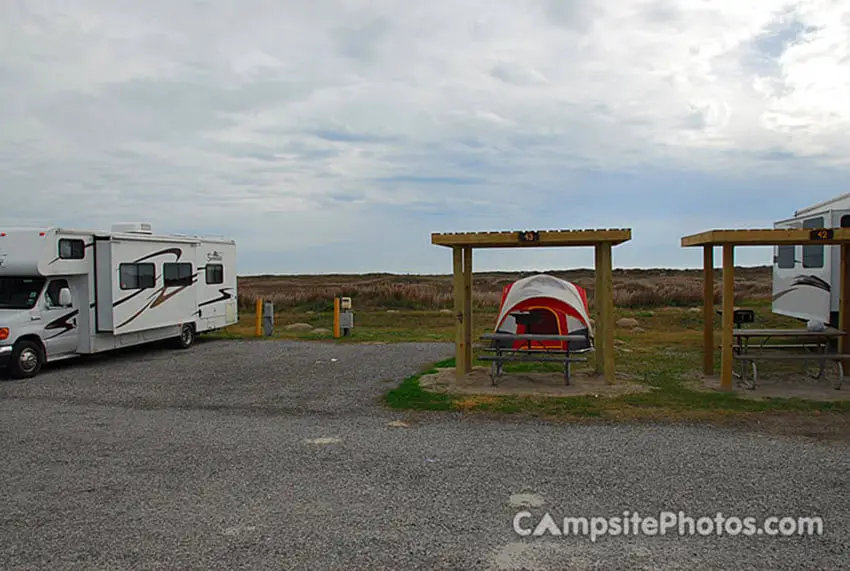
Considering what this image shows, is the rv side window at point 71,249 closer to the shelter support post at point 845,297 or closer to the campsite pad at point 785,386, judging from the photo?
the campsite pad at point 785,386

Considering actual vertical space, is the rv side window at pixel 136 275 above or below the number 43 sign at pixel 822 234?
below

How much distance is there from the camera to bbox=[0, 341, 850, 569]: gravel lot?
4.55 metres

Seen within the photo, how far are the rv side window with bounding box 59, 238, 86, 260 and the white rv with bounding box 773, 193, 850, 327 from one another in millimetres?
13665

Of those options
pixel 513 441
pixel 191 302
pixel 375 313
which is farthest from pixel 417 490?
pixel 375 313

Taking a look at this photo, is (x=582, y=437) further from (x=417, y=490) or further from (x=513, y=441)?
(x=417, y=490)

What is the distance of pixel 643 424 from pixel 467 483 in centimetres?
312

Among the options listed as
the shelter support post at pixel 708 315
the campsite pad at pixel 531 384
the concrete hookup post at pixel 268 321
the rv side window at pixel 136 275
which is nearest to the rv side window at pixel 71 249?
the rv side window at pixel 136 275

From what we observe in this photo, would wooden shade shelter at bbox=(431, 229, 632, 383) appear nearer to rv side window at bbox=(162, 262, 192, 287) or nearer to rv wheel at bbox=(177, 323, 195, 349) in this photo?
rv side window at bbox=(162, 262, 192, 287)

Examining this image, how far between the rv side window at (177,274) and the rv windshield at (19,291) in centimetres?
292

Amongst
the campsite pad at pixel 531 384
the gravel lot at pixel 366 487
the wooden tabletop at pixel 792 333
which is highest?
the wooden tabletop at pixel 792 333

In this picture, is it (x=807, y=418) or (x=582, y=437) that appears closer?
(x=582, y=437)

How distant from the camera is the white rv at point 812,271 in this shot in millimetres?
13359

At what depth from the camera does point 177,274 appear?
16.2 m

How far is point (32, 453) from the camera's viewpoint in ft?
23.8
